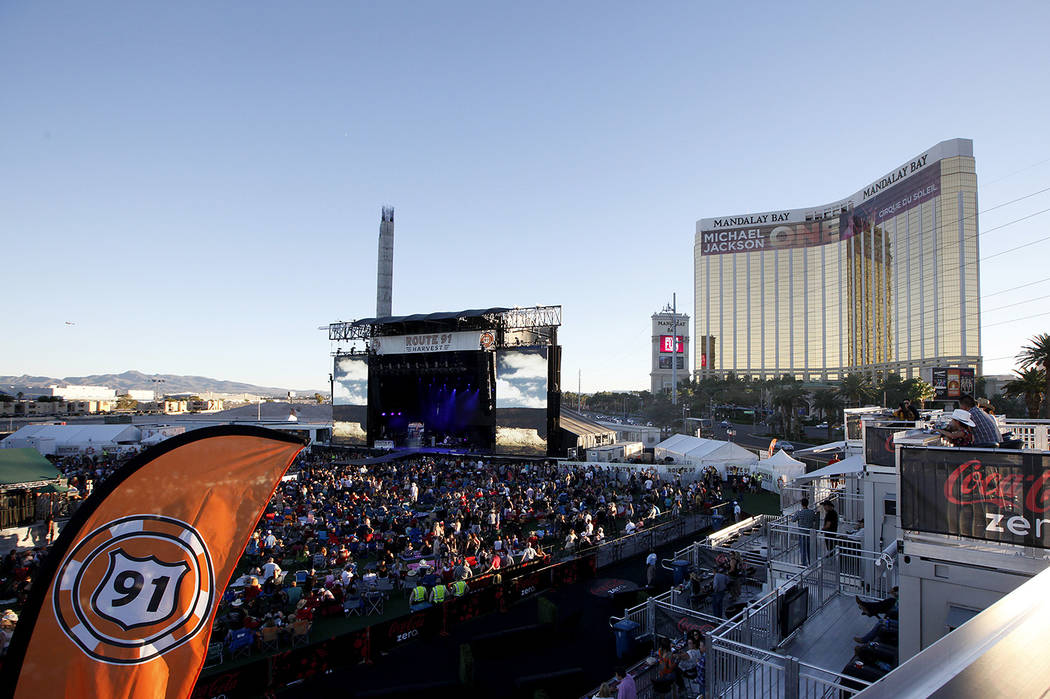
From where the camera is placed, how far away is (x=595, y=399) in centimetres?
13900

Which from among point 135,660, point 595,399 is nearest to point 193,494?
point 135,660

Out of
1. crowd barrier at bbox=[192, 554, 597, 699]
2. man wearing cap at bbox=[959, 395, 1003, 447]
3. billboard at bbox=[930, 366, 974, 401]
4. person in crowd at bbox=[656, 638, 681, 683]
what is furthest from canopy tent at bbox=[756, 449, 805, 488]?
man wearing cap at bbox=[959, 395, 1003, 447]

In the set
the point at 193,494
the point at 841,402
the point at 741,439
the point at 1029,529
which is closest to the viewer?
the point at 193,494

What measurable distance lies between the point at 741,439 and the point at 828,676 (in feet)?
183

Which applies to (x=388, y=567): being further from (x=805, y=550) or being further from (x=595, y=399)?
(x=595, y=399)

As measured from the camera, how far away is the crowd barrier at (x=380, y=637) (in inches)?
351

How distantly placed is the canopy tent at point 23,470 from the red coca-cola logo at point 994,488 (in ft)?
85.7

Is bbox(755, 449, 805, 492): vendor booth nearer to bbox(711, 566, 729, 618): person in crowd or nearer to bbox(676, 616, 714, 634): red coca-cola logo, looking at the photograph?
bbox(711, 566, 729, 618): person in crowd

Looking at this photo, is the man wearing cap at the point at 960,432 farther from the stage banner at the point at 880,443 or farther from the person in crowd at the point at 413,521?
the person in crowd at the point at 413,521

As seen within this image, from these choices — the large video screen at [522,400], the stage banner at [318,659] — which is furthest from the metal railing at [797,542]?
the large video screen at [522,400]

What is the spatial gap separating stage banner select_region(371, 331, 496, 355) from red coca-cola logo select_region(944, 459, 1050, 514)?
1257 inches

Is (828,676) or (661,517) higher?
(828,676)

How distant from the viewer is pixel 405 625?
11242 millimetres

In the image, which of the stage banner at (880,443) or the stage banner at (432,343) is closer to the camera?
the stage banner at (880,443)
